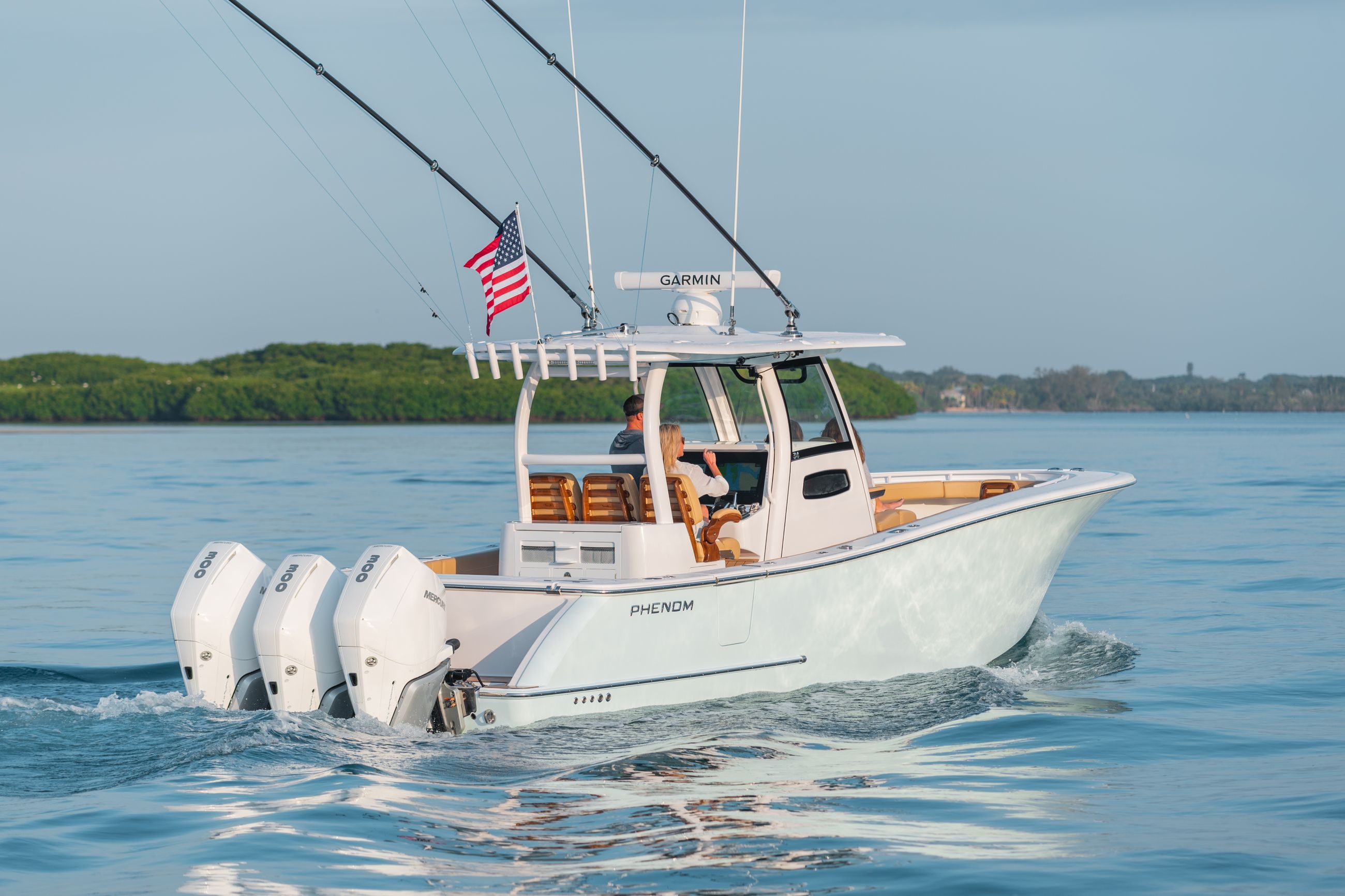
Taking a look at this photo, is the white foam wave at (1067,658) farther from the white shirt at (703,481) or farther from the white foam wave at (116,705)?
the white foam wave at (116,705)

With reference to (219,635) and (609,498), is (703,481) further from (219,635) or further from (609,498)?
(219,635)

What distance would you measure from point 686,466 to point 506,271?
1.78 m

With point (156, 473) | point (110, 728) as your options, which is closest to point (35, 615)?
point (110, 728)

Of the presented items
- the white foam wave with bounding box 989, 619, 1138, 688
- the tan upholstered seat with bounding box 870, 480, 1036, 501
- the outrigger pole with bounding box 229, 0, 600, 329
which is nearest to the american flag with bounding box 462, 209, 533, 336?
the outrigger pole with bounding box 229, 0, 600, 329

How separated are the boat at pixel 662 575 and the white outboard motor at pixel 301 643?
0.04 ft

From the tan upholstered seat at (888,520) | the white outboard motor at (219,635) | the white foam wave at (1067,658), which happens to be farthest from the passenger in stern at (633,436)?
the white foam wave at (1067,658)

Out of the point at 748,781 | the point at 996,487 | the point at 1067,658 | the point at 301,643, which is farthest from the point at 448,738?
the point at 996,487

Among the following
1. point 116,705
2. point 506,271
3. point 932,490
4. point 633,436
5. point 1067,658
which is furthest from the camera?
point 932,490

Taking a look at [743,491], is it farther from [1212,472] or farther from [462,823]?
[1212,472]

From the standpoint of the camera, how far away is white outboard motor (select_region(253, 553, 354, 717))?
6.78 meters

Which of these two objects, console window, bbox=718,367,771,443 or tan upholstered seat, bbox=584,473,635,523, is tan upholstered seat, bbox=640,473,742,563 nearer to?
tan upholstered seat, bbox=584,473,635,523

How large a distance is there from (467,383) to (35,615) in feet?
288

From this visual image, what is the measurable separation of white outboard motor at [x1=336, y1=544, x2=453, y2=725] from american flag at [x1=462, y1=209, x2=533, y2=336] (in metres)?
1.60

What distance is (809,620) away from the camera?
820 cm
